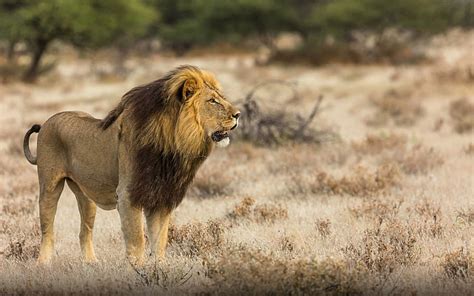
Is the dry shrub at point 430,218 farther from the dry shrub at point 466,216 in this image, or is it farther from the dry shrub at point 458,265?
the dry shrub at point 458,265

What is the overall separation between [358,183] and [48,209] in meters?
4.31

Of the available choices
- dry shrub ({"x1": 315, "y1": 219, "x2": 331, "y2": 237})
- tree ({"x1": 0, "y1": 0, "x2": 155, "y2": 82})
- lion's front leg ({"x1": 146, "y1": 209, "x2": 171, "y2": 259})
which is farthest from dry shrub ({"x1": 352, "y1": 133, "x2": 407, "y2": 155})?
tree ({"x1": 0, "y1": 0, "x2": 155, "y2": 82})

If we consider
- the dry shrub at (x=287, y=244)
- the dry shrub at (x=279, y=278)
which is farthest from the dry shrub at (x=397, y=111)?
the dry shrub at (x=279, y=278)

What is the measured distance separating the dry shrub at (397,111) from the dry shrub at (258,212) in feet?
32.0

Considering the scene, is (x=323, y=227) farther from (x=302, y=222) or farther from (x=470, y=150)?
(x=470, y=150)

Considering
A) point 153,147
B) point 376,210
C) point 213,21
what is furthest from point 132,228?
point 213,21

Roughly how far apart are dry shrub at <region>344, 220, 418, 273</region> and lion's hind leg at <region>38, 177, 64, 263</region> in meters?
2.37

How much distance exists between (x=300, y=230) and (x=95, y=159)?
7.49 ft

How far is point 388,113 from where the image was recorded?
19062 millimetres

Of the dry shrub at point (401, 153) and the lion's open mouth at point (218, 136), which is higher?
the lion's open mouth at point (218, 136)

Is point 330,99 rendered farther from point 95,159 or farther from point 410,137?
point 95,159

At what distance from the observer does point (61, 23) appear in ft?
A: 105

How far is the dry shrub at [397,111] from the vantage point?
17.8 m

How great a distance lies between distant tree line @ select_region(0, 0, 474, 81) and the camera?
1270 inches
